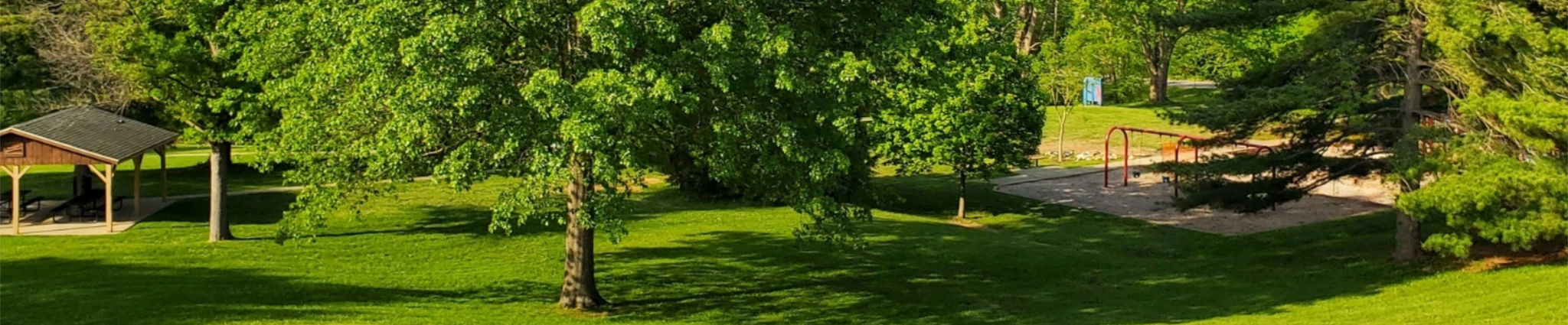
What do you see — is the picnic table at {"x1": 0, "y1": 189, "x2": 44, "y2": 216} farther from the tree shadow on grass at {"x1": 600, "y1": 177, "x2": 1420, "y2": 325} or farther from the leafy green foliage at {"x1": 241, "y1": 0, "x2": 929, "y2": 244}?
Result: the leafy green foliage at {"x1": 241, "y1": 0, "x2": 929, "y2": 244}

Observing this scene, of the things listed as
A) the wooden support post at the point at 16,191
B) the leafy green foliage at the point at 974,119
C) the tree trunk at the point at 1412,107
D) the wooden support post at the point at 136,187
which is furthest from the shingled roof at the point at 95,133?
the tree trunk at the point at 1412,107

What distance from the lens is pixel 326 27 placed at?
17953mm

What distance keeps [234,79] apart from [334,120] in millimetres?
8755

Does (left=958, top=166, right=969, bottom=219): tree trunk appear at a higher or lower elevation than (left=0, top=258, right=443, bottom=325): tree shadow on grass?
higher

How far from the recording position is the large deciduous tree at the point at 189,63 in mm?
24922

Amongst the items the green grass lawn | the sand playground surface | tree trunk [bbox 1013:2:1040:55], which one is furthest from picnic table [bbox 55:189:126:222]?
tree trunk [bbox 1013:2:1040:55]

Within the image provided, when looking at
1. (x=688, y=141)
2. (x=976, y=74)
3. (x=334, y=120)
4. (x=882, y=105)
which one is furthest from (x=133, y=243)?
(x=976, y=74)

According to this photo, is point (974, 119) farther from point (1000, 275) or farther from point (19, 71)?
point (19, 71)

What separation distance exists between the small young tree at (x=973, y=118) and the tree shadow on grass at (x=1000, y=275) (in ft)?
5.79

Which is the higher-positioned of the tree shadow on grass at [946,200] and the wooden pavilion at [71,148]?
the wooden pavilion at [71,148]

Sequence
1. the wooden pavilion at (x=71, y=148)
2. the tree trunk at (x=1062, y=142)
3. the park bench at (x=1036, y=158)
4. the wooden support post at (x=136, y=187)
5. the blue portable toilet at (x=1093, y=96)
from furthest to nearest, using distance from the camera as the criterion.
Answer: the blue portable toilet at (x=1093, y=96)
the tree trunk at (x=1062, y=142)
the park bench at (x=1036, y=158)
the wooden support post at (x=136, y=187)
the wooden pavilion at (x=71, y=148)

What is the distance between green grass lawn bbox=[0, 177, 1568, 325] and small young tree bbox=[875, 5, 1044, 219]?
63.1 inches

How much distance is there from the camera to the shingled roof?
27833 millimetres

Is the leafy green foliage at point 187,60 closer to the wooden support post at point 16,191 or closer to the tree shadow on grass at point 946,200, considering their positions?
the wooden support post at point 16,191
